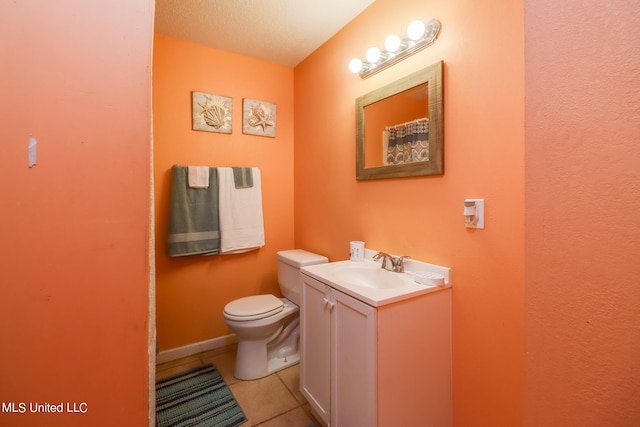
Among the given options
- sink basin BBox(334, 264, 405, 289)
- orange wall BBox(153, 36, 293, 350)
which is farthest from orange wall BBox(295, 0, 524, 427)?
orange wall BBox(153, 36, 293, 350)

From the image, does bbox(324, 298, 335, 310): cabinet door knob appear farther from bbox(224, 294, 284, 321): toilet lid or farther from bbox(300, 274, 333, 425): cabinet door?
bbox(224, 294, 284, 321): toilet lid

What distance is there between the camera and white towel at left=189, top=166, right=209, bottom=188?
2.01m

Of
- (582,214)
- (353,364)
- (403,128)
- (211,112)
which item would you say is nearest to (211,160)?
(211,112)

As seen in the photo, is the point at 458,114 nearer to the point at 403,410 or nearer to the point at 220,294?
the point at 403,410

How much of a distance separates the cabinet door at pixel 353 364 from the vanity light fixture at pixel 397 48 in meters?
1.26

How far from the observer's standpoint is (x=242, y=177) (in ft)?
7.20

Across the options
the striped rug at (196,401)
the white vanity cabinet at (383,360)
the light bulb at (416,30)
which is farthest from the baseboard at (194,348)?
the light bulb at (416,30)

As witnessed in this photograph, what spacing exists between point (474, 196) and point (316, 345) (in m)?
1.05

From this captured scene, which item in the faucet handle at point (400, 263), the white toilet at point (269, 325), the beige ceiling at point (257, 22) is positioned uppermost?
the beige ceiling at point (257, 22)

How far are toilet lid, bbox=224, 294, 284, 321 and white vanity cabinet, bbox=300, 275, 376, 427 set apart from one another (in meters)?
0.35

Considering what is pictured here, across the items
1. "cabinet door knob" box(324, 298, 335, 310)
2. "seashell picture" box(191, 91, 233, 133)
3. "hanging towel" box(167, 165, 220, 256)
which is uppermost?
"seashell picture" box(191, 91, 233, 133)

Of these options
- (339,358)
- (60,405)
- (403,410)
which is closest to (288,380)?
(339,358)

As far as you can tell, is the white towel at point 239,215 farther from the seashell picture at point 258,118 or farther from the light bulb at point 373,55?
the light bulb at point 373,55

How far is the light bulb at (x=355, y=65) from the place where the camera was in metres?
1.63
